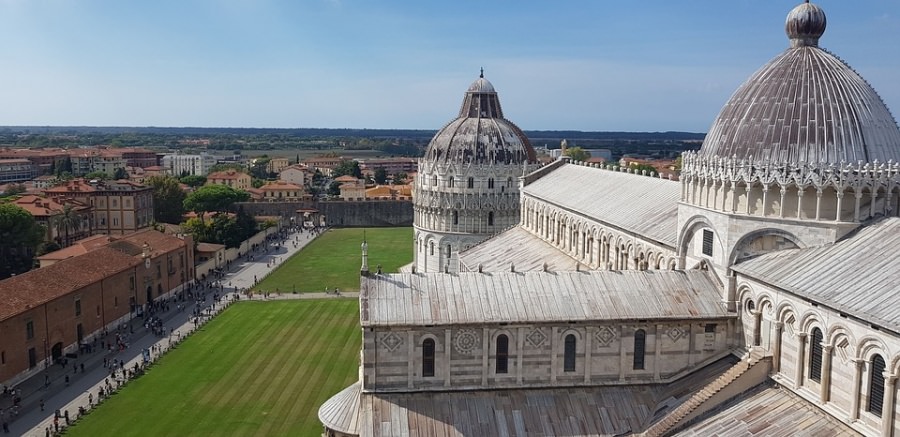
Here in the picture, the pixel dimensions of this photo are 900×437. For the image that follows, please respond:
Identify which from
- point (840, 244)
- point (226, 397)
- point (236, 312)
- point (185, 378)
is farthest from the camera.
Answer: point (236, 312)

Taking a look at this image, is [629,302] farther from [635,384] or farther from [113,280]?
[113,280]

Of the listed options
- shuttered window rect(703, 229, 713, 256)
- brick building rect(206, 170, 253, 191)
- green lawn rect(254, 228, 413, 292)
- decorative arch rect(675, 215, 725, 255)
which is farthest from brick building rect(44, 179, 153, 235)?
shuttered window rect(703, 229, 713, 256)

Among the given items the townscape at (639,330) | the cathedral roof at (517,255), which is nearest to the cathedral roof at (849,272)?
the townscape at (639,330)

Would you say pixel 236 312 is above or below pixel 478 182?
below

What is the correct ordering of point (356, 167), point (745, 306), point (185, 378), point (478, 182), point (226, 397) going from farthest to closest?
point (356, 167), point (478, 182), point (185, 378), point (226, 397), point (745, 306)

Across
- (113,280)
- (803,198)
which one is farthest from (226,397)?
(803,198)

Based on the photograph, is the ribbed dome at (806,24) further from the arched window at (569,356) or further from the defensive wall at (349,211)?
the defensive wall at (349,211)

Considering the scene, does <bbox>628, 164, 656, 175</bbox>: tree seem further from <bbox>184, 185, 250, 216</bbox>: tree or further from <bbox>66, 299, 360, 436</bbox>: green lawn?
<bbox>184, 185, 250, 216</bbox>: tree
